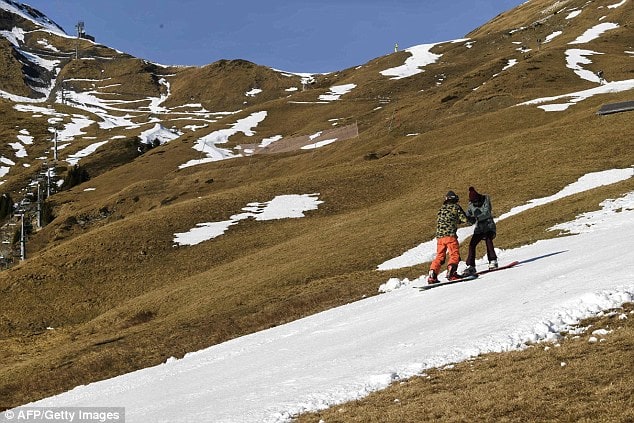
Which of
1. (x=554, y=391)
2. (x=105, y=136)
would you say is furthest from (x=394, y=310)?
(x=105, y=136)

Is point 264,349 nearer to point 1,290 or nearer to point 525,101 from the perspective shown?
point 1,290

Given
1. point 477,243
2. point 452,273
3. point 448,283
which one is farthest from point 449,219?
point 448,283

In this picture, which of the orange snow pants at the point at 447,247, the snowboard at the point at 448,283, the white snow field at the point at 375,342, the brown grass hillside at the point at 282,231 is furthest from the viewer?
the brown grass hillside at the point at 282,231

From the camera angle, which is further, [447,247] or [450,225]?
[447,247]

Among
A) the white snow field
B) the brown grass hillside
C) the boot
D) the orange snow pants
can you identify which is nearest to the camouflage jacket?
the orange snow pants

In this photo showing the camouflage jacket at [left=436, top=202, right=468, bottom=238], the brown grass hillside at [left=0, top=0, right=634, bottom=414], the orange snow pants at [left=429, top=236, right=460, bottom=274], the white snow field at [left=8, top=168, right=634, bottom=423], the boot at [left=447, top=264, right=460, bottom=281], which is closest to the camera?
the white snow field at [left=8, top=168, right=634, bottom=423]

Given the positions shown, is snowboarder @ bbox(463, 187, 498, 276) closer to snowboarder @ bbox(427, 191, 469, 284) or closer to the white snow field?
snowboarder @ bbox(427, 191, 469, 284)

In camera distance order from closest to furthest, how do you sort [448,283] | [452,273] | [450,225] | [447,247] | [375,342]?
[375,342] → [450,225] → [447,247] → [448,283] → [452,273]

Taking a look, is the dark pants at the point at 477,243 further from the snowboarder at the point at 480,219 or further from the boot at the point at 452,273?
the boot at the point at 452,273

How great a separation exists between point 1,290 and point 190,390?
4106 centimetres

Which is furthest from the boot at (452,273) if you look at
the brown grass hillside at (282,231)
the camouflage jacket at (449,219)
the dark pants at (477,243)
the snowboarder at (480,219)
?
the brown grass hillside at (282,231)

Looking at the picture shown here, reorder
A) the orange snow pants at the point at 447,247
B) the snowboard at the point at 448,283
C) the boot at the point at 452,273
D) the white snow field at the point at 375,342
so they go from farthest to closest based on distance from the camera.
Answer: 1. the boot at the point at 452,273
2. the snowboard at the point at 448,283
3. the orange snow pants at the point at 447,247
4. the white snow field at the point at 375,342

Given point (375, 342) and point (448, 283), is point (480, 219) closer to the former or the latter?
point (448, 283)

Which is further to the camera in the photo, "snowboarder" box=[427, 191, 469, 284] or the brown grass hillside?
the brown grass hillside
